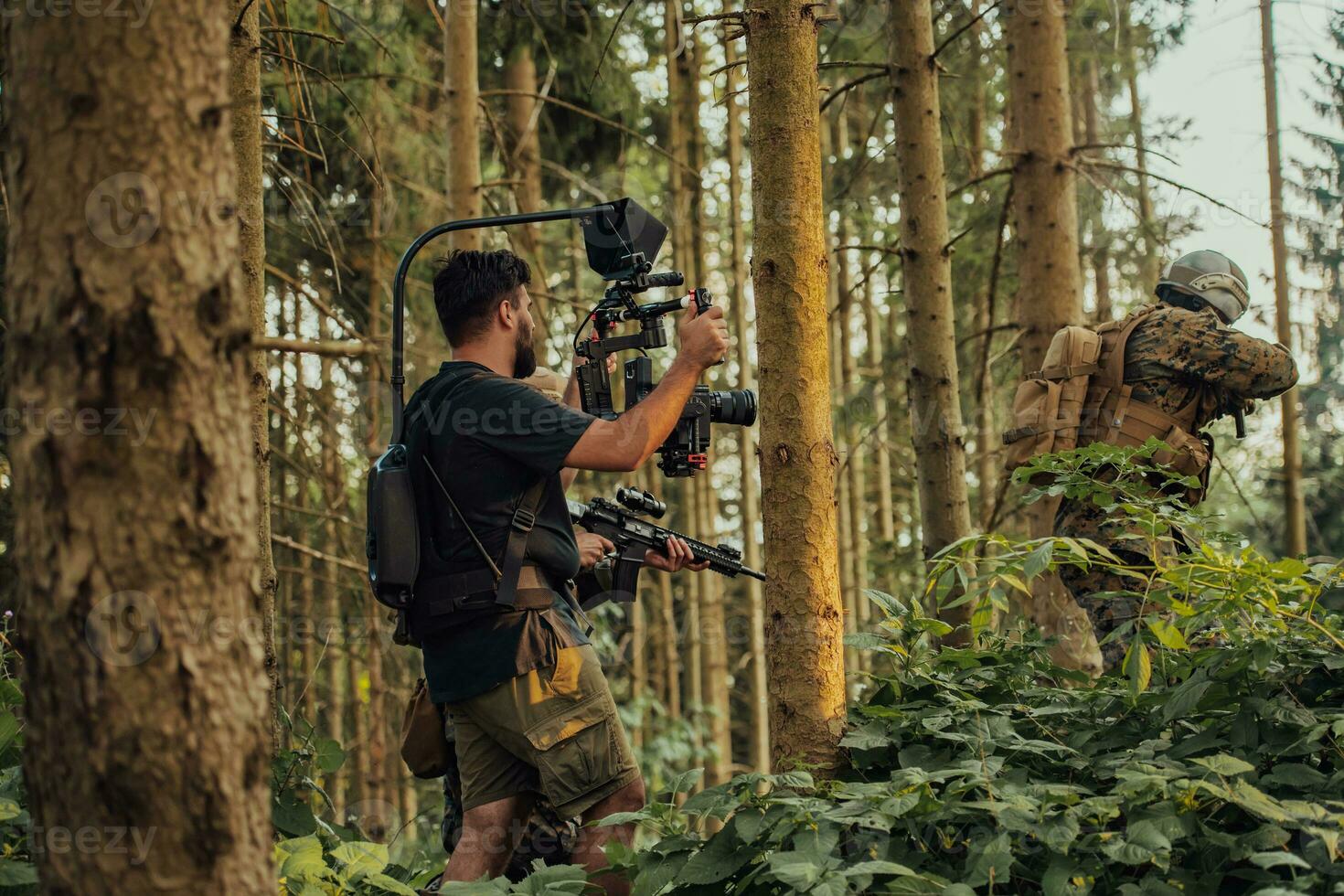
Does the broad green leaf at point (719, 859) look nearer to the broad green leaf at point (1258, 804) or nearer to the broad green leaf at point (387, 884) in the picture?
the broad green leaf at point (387, 884)

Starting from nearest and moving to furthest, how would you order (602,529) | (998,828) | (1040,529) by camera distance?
(998,828) → (602,529) → (1040,529)

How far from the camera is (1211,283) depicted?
221 inches

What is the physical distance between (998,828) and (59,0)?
2.62 m

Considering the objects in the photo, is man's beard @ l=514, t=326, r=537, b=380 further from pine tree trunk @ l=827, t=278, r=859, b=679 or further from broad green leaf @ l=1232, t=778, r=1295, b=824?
pine tree trunk @ l=827, t=278, r=859, b=679

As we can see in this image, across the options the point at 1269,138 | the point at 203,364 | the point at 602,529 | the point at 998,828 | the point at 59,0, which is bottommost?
the point at 998,828

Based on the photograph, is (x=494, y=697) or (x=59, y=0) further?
(x=494, y=697)

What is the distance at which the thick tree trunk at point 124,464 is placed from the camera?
6.97 feet

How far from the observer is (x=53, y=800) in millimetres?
2160

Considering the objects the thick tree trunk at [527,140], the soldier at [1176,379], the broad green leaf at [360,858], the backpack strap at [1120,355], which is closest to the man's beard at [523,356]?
the broad green leaf at [360,858]

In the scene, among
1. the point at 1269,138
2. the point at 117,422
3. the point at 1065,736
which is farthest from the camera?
the point at 1269,138

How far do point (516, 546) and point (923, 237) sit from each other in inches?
129

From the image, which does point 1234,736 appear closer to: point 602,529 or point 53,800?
point 602,529

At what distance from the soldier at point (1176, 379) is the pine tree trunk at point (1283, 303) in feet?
19.0

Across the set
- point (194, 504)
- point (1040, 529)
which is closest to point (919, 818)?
point (194, 504)
